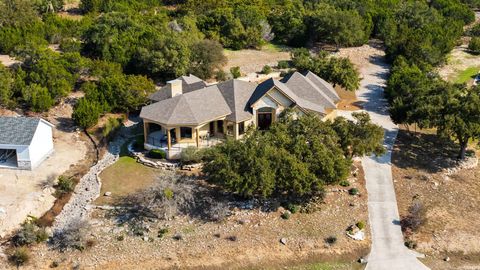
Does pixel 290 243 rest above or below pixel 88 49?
below

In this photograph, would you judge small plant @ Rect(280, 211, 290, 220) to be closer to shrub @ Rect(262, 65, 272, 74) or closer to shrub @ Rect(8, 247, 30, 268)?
shrub @ Rect(8, 247, 30, 268)

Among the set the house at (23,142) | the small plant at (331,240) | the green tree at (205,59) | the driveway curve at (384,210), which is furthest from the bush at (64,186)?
the green tree at (205,59)

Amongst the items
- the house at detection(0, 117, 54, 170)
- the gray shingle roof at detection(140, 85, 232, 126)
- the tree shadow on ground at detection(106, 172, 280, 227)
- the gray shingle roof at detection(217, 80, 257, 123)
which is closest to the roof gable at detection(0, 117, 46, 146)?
the house at detection(0, 117, 54, 170)

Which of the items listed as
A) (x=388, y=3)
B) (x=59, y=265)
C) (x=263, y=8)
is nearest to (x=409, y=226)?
(x=59, y=265)

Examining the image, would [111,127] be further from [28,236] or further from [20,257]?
[20,257]

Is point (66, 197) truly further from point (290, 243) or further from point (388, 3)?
point (388, 3)

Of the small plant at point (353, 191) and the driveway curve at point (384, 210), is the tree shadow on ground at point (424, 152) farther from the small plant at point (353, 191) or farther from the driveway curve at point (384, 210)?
the small plant at point (353, 191)

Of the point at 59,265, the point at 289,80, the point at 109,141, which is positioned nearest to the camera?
the point at 59,265
